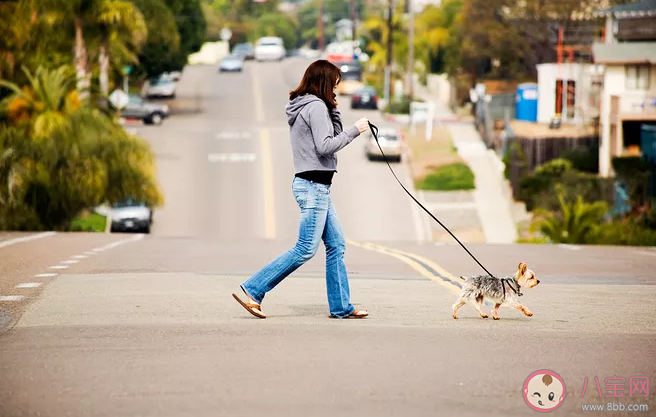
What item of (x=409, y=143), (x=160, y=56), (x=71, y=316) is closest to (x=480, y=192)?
(x=409, y=143)

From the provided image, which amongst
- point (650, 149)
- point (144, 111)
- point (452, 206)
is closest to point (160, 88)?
point (144, 111)

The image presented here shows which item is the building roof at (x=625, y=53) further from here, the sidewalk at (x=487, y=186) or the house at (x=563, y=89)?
the house at (x=563, y=89)

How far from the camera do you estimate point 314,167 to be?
33.0 ft

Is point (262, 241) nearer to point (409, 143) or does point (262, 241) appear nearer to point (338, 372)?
point (338, 372)

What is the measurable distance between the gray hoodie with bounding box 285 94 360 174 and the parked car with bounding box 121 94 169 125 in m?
64.7

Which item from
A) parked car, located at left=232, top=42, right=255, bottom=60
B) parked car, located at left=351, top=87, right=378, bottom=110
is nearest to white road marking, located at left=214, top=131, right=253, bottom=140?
parked car, located at left=351, top=87, right=378, bottom=110

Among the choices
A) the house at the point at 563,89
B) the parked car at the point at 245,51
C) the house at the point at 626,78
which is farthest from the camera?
the parked car at the point at 245,51

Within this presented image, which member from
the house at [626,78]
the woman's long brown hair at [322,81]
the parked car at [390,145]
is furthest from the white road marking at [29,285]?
the parked car at [390,145]

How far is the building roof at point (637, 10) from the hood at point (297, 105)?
53.6 metres

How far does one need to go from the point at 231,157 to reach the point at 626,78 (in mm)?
18395

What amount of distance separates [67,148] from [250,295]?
2488 cm

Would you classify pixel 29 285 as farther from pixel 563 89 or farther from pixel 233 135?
pixel 563 89

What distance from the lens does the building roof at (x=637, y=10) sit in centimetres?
6128

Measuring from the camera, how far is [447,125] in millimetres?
76312
